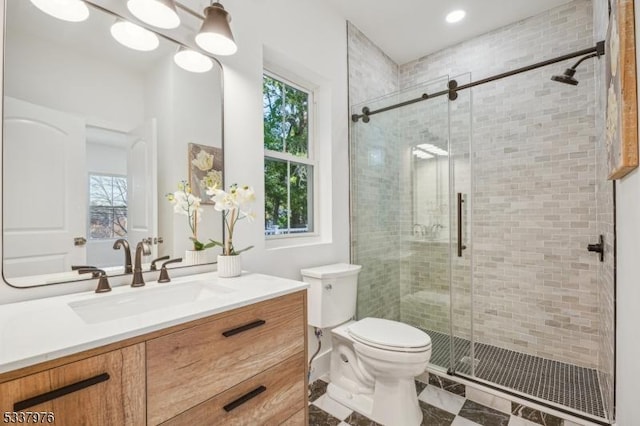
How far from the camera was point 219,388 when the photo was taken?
97 cm

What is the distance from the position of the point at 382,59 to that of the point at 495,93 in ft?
3.64

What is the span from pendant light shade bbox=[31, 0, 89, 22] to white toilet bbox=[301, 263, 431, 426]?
1.66m

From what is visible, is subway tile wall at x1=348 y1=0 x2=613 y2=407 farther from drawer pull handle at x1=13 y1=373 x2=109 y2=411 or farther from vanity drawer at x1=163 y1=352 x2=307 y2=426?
drawer pull handle at x1=13 y1=373 x2=109 y2=411

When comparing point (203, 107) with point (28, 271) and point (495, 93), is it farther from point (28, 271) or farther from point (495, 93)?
point (495, 93)

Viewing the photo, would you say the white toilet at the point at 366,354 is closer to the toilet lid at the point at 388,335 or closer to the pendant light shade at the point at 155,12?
the toilet lid at the point at 388,335

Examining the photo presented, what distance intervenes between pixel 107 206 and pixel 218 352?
0.80 metres

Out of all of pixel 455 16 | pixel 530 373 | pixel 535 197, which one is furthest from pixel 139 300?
pixel 455 16

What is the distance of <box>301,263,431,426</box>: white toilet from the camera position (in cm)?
159

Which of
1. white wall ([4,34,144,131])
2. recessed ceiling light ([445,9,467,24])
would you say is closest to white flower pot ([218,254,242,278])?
white wall ([4,34,144,131])

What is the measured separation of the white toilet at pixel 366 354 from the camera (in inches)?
62.6

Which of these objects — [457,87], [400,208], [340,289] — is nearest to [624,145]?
[457,87]

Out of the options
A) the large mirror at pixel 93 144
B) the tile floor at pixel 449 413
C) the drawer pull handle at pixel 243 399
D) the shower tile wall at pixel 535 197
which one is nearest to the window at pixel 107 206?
the large mirror at pixel 93 144

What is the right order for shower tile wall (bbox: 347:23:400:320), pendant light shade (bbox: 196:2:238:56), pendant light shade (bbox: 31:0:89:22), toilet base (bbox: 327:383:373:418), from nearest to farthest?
pendant light shade (bbox: 31:0:89:22)
pendant light shade (bbox: 196:2:238:56)
toilet base (bbox: 327:383:373:418)
shower tile wall (bbox: 347:23:400:320)

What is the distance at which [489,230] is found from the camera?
8.47 ft
